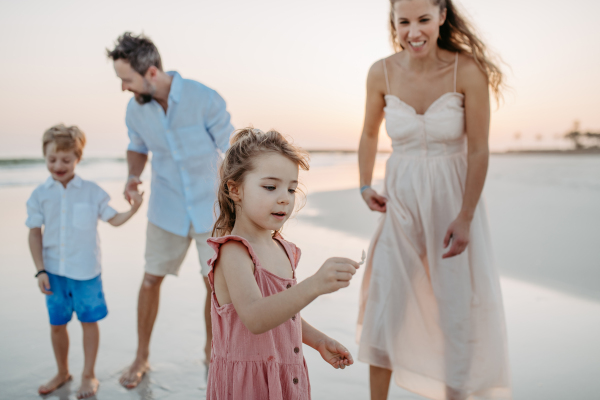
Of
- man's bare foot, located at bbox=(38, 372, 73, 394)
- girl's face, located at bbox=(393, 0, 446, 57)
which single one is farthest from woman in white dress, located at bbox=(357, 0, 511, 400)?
man's bare foot, located at bbox=(38, 372, 73, 394)

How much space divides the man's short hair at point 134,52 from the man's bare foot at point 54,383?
1.80m

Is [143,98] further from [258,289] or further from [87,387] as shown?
[258,289]

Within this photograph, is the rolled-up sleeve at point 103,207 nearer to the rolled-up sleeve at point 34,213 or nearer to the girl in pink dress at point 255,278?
the rolled-up sleeve at point 34,213

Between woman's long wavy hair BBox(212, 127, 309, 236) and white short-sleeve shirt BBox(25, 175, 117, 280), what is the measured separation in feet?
5.09

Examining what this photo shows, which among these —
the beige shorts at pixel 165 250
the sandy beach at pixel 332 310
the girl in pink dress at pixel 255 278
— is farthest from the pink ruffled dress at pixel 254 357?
the beige shorts at pixel 165 250

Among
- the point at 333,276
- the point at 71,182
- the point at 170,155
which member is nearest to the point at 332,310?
the point at 170,155

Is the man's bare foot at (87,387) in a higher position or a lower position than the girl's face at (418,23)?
lower

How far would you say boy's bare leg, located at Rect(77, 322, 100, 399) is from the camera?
2.79 m

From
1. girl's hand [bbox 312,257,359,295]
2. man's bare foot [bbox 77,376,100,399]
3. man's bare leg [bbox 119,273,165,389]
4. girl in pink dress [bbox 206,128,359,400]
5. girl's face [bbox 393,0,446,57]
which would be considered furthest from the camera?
man's bare leg [bbox 119,273,165,389]

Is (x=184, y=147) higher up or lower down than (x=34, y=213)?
higher up

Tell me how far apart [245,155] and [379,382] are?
1534 millimetres

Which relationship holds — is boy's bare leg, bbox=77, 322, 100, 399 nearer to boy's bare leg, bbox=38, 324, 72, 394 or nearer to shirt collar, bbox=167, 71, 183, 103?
boy's bare leg, bbox=38, 324, 72, 394

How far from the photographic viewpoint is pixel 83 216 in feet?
9.80

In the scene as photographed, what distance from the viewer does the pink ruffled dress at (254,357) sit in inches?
60.5
